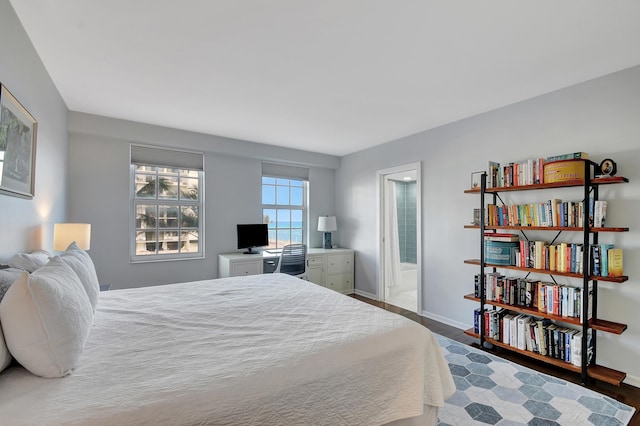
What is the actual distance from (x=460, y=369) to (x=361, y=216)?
279 cm

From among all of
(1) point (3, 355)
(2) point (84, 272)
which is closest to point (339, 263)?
(2) point (84, 272)

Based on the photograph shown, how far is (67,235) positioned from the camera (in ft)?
8.55

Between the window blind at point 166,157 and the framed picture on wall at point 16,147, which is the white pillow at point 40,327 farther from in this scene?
the window blind at point 166,157

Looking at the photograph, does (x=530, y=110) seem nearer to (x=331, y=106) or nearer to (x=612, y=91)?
(x=612, y=91)

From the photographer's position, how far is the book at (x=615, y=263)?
7.21ft

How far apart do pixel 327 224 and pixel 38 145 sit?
145 inches

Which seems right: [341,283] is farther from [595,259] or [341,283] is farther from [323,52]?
[323,52]

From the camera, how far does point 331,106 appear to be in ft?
9.97

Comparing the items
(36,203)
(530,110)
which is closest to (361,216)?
(530,110)

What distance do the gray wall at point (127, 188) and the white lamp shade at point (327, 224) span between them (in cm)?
105

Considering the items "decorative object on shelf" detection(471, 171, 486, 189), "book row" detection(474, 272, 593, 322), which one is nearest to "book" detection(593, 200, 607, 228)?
"book row" detection(474, 272, 593, 322)

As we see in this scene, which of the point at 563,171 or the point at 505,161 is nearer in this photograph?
the point at 563,171

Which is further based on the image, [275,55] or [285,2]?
[275,55]

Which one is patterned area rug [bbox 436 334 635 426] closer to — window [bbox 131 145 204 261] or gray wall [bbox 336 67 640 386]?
gray wall [bbox 336 67 640 386]
